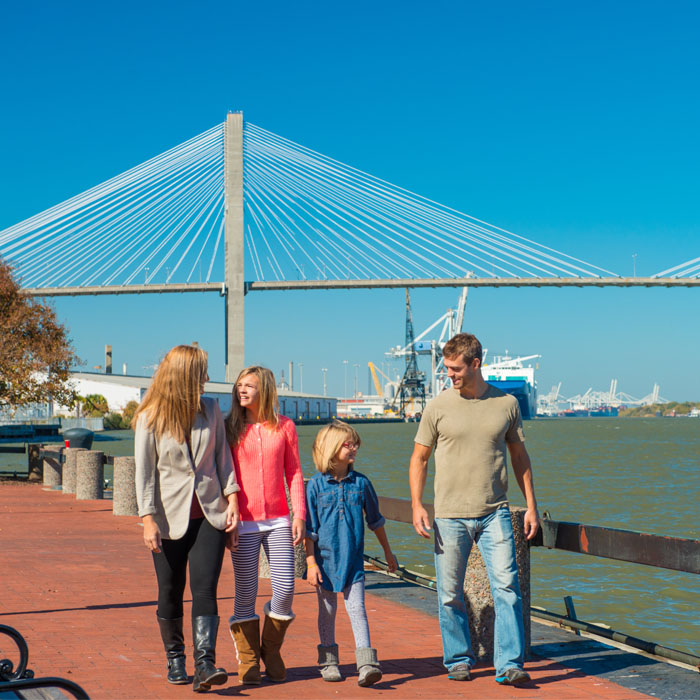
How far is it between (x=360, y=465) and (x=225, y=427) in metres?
30.5

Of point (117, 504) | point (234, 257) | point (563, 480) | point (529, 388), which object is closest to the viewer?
point (117, 504)

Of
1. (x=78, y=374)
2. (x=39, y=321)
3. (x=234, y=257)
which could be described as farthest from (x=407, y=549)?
(x=78, y=374)

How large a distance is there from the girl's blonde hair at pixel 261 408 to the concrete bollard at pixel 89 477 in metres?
10.5

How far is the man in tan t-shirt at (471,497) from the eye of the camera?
483 cm

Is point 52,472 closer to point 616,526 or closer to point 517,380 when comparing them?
point 616,526

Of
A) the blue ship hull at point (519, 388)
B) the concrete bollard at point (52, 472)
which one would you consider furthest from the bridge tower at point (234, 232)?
the blue ship hull at point (519, 388)

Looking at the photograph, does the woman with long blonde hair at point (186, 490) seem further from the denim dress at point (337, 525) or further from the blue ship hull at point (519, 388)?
the blue ship hull at point (519, 388)

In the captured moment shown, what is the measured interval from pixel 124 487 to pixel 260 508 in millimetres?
8364

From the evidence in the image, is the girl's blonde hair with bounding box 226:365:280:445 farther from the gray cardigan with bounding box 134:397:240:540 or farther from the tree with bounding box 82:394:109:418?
the tree with bounding box 82:394:109:418

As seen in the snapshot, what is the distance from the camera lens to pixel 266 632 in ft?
15.9

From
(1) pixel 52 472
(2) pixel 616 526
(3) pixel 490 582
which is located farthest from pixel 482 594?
(1) pixel 52 472

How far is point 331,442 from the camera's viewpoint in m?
4.83

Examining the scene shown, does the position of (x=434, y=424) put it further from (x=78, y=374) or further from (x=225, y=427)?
(x=78, y=374)

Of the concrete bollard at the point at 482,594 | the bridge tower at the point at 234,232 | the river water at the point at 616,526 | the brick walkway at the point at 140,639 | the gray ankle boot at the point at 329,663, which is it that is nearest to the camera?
the brick walkway at the point at 140,639
